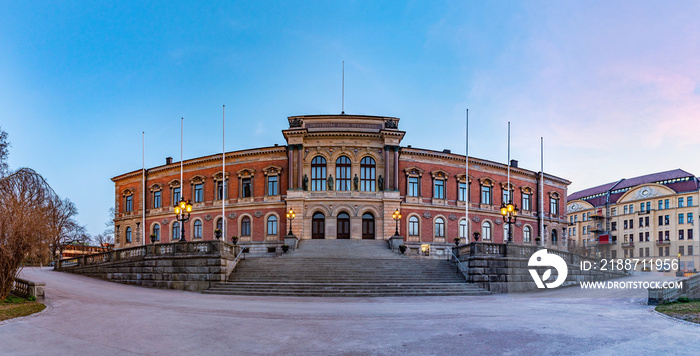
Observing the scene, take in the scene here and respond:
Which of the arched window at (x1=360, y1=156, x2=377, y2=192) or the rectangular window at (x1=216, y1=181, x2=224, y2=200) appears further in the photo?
the rectangular window at (x1=216, y1=181, x2=224, y2=200)

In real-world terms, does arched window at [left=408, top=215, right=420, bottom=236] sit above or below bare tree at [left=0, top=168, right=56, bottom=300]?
below

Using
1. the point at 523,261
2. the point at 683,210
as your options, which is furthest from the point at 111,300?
the point at 683,210

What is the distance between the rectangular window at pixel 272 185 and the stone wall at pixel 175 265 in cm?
1707

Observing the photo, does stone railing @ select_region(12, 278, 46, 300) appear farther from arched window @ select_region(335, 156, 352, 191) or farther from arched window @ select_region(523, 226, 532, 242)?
arched window @ select_region(523, 226, 532, 242)

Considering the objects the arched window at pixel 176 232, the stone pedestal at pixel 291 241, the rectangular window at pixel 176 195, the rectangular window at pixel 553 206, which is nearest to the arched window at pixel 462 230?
the rectangular window at pixel 553 206

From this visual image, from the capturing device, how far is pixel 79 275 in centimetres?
3194

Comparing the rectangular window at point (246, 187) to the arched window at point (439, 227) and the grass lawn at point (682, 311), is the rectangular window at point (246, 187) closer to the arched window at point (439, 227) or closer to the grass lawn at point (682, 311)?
the arched window at point (439, 227)

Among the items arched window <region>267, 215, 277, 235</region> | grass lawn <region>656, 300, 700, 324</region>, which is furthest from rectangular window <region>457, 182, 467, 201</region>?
grass lawn <region>656, 300, 700, 324</region>

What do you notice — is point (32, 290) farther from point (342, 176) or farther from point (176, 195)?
point (176, 195)

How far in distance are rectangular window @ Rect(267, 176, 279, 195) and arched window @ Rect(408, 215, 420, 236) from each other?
44.5 ft

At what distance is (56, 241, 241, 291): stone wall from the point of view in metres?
25.0

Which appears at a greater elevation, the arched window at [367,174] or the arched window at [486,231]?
the arched window at [367,174]

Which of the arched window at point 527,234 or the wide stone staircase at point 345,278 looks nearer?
the wide stone staircase at point 345,278

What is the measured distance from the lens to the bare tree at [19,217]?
16.3 metres
